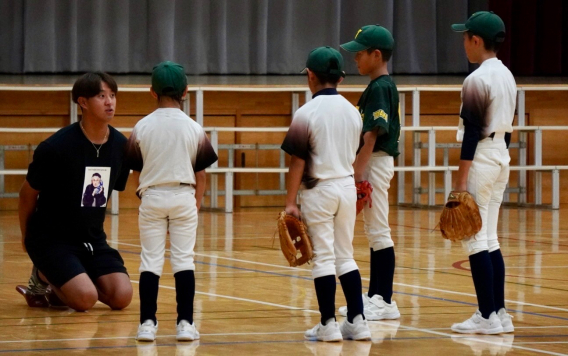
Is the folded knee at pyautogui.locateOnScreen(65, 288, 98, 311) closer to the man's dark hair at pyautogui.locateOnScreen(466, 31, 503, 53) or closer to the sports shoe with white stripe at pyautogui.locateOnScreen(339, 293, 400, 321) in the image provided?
the sports shoe with white stripe at pyautogui.locateOnScreen(339, 293, 400, 321)

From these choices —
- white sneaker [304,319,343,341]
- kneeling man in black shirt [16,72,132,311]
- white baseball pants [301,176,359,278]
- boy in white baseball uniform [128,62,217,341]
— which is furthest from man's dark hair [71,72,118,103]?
white sneaker [304,319,343,341]

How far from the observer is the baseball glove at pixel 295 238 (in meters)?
4.68

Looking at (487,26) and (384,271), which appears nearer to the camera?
(487,26)

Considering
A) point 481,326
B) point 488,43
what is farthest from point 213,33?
point 481,326

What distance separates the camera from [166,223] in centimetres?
475

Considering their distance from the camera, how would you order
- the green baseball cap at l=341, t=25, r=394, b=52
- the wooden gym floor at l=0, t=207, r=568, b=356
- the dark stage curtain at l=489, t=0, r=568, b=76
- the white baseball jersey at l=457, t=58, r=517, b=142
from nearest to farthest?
the wooden gym floor at l=0, t=207, r=568, b=356
the white baseball jersey at l=457, t=58, r=517, b=142
the green baseball cap at l=341, t=25, r=394, b=52
the dark stage curtain at l=489, t=0, r=568, b=76

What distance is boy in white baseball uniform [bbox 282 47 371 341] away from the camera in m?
4.69

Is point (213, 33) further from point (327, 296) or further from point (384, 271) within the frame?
point (327, 296)

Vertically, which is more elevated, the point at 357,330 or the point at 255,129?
the point at 255,129

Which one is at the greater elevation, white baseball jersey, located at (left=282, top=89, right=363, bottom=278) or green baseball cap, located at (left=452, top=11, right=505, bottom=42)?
green baseball cap, located at (left=452, top=11, right=505, bottom=42)

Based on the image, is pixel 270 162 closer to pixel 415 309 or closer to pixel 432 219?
pixel 432 219

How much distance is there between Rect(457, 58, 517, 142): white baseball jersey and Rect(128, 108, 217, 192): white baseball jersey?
1325mm

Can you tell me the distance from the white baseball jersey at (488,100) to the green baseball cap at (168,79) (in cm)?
137

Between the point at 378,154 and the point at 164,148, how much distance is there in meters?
1.29
